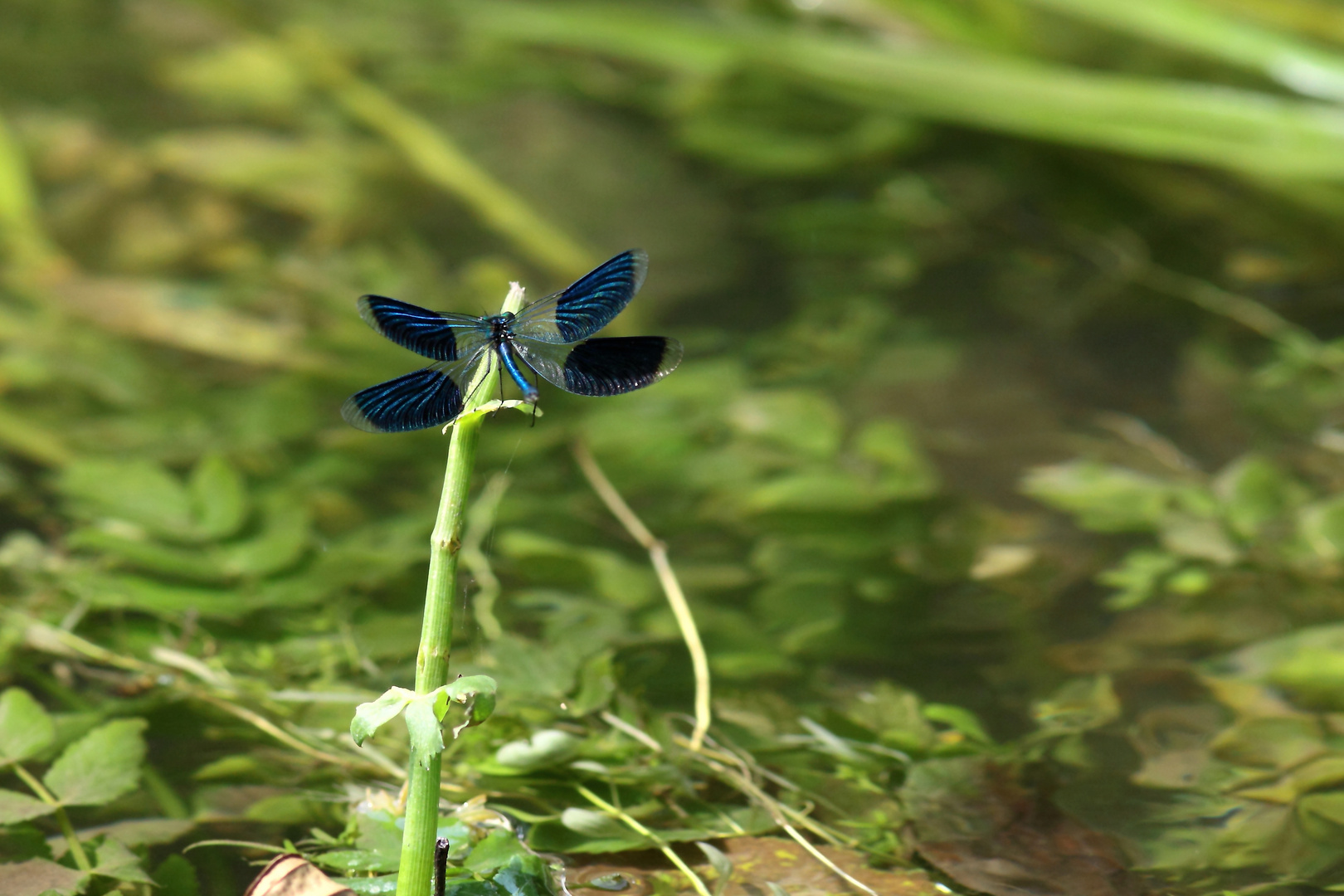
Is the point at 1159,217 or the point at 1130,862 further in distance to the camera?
the point at 1159,217

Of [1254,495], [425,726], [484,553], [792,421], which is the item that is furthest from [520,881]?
[1254,495]

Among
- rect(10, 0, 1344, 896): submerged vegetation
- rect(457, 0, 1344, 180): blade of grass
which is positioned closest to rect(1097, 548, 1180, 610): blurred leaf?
rect(10, 0, 1344, 896): submerged vegetation

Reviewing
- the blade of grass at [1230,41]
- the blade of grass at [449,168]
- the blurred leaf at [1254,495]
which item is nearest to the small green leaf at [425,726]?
the blurred leaf at [1254,495]

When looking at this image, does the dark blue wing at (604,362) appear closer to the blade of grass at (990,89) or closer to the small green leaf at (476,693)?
the small green leaf at (476,693)

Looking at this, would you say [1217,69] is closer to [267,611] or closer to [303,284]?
[303,284]

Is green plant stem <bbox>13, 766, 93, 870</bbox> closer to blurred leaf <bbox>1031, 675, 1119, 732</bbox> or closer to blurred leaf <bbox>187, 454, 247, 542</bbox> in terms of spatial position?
blurred leaf <bbox>187, 454, 247, 542</bbox>

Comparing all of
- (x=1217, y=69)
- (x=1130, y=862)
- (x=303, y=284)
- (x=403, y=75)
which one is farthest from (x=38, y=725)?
(x=1217, y=69)

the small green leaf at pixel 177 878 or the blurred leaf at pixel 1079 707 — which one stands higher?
the blurred leaf at pixel 1079 707
